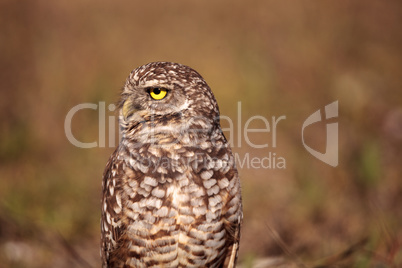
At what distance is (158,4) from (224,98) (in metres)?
2.99

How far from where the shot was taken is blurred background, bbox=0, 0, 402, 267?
4293 millimetres

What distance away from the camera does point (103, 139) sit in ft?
19.4

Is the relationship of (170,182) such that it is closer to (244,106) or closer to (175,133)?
(175,133)

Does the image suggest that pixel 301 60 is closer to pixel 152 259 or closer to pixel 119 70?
pixel 119 70

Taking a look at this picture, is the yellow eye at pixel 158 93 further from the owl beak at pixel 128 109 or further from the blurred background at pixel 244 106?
the blurred background at pixel 244 106

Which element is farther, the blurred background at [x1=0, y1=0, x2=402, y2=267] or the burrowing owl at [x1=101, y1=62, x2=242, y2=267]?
the blurred background at [x1=0, y1=0, x2=402, y2=267]

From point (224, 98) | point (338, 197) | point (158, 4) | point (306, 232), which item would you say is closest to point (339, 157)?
point (338, 197)

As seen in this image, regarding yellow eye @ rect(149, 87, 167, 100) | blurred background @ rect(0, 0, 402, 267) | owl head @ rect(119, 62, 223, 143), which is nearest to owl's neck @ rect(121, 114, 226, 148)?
owl head @ rect(119, 62, 223, 143)

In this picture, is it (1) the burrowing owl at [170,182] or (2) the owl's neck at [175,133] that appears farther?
(2) the owl's neck at [175,133]

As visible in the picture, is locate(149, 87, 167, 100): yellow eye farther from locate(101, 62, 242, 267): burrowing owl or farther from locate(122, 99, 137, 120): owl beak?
locate(122, 99, 137, 120): owl beak

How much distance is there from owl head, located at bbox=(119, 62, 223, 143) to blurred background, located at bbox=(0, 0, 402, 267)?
969 millimetres

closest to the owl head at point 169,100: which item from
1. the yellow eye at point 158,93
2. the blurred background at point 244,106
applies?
the yellow eye at point 158,93

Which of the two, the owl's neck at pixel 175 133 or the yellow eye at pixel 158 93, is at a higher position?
the yellow eye at pixel 158 93

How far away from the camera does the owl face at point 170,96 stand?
8.95 ft
